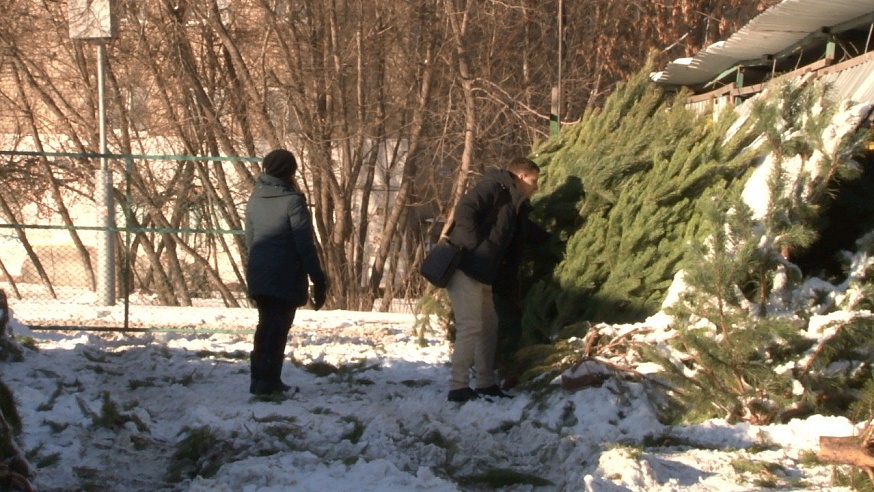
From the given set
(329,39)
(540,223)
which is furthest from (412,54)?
(540,223)

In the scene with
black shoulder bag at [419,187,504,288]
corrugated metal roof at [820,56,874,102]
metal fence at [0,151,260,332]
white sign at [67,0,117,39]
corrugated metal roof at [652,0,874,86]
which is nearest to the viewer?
corrugated metal roof at [820,56,874,102]

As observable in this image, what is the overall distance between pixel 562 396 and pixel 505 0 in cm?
988

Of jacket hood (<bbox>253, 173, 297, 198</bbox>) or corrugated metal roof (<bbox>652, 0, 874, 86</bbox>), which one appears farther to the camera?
corrugated metal roof (<bbox>652, 0, 874, 86</bbox>)

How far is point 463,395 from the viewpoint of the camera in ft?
22.5

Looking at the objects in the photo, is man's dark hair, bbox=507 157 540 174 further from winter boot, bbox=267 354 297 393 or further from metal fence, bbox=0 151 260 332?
metal fence, bbox=0 151 260 332

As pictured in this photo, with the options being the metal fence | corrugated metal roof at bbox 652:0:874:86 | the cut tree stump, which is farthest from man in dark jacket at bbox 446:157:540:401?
the metal fence

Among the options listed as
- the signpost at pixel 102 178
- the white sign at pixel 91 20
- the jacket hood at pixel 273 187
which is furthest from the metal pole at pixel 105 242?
the jacket hood at pixel 273 187

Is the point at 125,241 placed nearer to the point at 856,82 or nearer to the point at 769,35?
the point at 769,35

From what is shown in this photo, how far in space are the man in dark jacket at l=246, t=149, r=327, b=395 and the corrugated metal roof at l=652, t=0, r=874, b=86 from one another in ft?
12.4

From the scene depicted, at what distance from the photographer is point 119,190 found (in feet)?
36.9

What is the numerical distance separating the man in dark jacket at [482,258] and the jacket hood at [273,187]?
3.98 feet

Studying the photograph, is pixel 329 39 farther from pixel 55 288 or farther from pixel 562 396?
pixel 562 396

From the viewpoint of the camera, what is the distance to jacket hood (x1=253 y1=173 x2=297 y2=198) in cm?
717

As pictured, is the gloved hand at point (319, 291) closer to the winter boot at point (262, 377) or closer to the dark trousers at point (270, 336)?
the dark trousers at point (270, 336)
